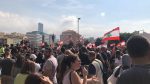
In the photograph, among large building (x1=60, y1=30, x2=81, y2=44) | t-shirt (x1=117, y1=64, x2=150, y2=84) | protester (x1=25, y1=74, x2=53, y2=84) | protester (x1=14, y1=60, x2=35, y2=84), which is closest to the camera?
t-shirt (x1=117, y1=64, x2=150, y2=84)

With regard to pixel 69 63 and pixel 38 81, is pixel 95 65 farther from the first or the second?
pixel 38 81

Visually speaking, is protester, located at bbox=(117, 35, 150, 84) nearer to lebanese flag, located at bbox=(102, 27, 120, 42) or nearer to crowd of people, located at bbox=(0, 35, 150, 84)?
crowd of people, located at bbox=(0, 35, 150, 84)

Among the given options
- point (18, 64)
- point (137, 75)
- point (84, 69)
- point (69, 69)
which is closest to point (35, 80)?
point (137, 75)

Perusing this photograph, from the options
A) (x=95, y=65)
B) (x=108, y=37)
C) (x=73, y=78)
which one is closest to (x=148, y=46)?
(x=73, y=78)

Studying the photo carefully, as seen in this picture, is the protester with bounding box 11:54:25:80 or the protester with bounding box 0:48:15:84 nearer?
the protester with bounding box 11:54:25:80

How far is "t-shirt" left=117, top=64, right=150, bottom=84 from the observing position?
3513 mm

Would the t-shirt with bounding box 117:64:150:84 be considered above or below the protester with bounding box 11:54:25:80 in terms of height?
above

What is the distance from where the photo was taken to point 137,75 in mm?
3541

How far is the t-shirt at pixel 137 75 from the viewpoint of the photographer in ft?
11.5

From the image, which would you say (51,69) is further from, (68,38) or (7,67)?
(68,38)

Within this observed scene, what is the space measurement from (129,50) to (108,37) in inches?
874

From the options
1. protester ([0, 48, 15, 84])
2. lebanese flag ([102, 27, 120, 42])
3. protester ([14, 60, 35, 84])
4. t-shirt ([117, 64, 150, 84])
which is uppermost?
lebanese flag ([102, 27, 120, 42])

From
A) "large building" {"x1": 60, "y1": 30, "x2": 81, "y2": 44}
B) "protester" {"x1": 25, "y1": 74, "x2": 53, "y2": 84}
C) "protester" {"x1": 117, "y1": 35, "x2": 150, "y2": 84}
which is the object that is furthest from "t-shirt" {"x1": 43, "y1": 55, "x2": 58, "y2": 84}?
"large building" {"x1": 60, "y1": 30, "x2": 81, "y2": 44}

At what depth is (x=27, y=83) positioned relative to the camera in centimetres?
454
